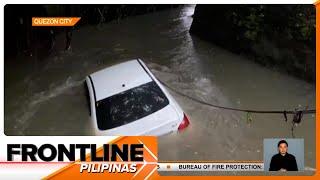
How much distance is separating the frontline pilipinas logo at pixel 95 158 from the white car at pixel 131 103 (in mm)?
148

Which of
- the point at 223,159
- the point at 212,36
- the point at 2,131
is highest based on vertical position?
the point at 212,36

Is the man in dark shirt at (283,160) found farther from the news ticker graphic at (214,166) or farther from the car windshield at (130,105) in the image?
the car windshield at (130,105)

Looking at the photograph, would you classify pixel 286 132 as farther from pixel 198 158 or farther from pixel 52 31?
pixel 52 31

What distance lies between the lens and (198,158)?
4.96m

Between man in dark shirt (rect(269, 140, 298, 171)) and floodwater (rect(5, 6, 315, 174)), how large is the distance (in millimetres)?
94

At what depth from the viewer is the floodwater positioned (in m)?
4.96

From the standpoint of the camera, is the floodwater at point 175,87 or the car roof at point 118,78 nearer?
the floodwater at point 175,87

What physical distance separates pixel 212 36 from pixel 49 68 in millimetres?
1486

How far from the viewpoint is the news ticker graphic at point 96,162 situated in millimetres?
4969

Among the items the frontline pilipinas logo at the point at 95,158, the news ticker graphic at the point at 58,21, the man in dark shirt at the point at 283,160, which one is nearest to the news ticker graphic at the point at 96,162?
the frontline pilipinas logo at the point at 95,158

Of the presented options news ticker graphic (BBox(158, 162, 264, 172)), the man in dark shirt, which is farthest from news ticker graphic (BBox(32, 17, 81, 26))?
the man in dark shirt

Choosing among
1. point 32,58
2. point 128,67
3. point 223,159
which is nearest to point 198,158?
point 223,159

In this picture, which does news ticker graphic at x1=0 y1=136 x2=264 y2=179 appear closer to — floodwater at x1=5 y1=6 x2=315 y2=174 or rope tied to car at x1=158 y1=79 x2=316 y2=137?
floodwater at x1=5 y1=6 x2=315 y2=174

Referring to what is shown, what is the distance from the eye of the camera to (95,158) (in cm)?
500
